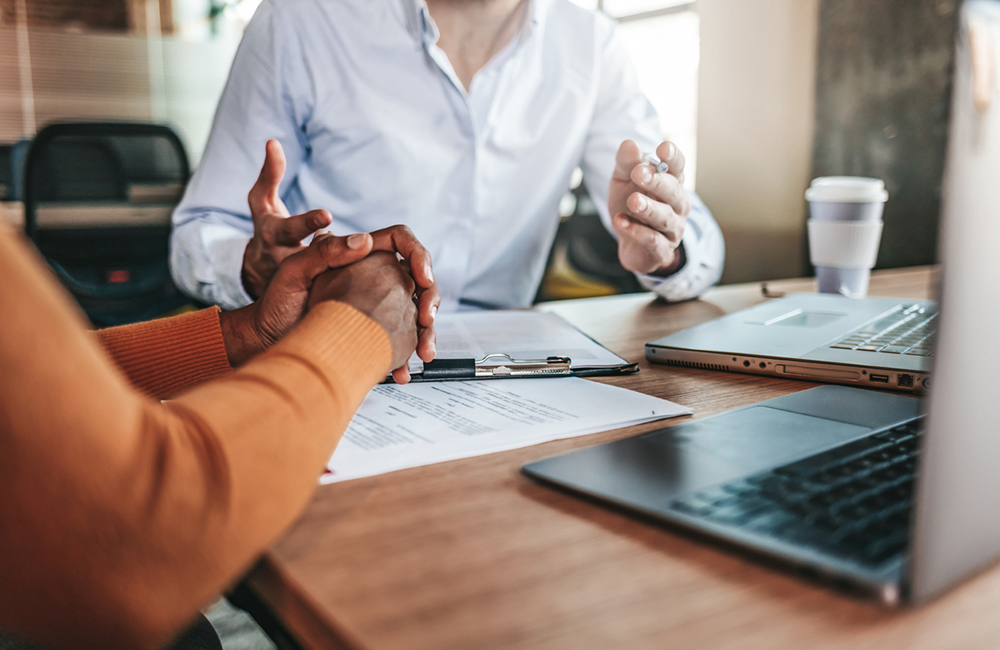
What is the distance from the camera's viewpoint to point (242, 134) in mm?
1234

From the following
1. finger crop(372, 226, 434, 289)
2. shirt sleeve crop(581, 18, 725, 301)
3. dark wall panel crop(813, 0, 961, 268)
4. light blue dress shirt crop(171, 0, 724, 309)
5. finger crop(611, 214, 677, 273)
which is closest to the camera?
finger crop(372, 226, 434, 289)

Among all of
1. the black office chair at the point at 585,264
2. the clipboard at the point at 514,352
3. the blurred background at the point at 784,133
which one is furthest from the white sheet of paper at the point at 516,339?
the black office chair at the point at 585,264

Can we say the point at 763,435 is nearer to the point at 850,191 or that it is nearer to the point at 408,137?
the point at 850,191

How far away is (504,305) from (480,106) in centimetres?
38

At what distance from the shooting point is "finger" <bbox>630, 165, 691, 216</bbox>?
92 cm

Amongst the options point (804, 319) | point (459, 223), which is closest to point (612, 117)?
point (459, 223)

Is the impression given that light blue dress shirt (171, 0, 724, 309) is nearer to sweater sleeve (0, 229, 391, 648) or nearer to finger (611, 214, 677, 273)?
finger (611, 214, 677, 273)

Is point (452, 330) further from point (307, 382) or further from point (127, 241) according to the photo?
point (127, 241)

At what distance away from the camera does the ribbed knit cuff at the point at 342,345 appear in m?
0.44

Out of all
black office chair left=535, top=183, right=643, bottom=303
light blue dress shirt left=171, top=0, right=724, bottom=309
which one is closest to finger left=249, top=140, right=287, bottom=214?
light blue dress shirt left=171, top=0, right=724, bottom=309

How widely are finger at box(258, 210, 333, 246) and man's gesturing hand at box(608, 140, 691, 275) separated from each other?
394 millimetres

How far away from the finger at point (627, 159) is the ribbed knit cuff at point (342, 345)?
1.77 feet

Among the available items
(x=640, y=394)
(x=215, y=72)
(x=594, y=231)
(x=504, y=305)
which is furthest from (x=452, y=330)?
(x=215, y=72)

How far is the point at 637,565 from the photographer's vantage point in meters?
0.36
